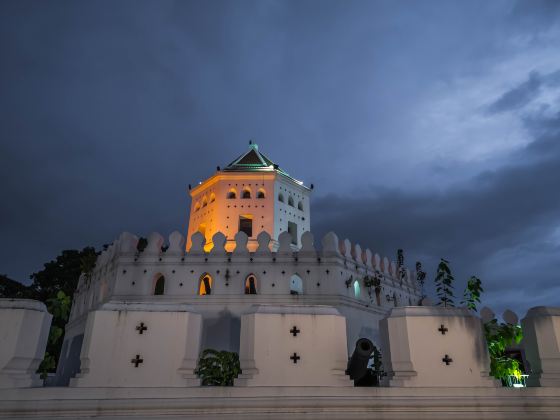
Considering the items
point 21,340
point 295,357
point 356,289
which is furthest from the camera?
point 356,289

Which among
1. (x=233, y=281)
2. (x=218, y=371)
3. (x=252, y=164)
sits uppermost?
(x=252, y=164)

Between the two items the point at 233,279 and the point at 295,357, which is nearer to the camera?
the point at 295,357

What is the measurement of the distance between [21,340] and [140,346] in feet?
5.89

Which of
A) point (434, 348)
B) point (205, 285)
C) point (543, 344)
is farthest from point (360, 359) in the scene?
point (205, 285)

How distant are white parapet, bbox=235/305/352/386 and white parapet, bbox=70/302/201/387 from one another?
0.92m

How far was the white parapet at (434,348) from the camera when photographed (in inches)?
253

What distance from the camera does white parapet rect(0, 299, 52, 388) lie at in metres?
5.93

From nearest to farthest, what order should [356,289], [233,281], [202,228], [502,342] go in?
[502,342] → [233,281] → [356,289] → [202,228]

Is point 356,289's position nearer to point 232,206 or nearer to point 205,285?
point 205,285

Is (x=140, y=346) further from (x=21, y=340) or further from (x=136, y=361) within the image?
(x=21, y=340)

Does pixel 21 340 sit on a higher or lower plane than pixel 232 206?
lower

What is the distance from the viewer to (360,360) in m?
6.52

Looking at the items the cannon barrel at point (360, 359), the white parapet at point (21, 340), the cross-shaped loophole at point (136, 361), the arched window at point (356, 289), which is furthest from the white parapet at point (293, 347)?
the arched window at point (356, 289)

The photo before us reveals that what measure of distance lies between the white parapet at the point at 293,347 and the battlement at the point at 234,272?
29.5ft
